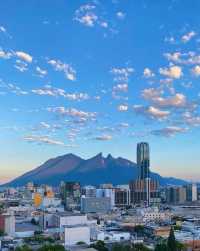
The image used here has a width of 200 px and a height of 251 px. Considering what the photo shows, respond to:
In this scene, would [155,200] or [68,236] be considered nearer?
[68,236]

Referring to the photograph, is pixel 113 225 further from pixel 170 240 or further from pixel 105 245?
pixel 170 240

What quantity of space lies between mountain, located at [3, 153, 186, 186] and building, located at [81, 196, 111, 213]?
55.7 meters

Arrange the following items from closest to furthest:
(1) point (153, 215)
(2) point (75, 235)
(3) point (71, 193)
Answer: (2) point (75, 235), (1) point (153, 215), (3) point (71, 193)

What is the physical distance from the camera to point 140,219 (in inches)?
801

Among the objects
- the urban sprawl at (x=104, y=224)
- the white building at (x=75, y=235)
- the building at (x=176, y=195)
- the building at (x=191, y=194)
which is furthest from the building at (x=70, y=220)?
the building at (x=191, y=194)

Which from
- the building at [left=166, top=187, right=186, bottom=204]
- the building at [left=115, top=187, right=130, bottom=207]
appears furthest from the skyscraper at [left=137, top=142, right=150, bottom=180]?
the building at [left=115, top=187, right=130, bottom=207]

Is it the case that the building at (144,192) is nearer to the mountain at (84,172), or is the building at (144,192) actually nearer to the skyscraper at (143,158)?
the skyscraper at (143,158)

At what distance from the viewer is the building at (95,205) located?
2525 centimetres

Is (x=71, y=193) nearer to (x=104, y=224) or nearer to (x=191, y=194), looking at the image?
(x=191, y=194)

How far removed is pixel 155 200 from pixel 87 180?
51711mm

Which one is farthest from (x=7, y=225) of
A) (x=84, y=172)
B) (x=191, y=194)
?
(x=84, y=172)

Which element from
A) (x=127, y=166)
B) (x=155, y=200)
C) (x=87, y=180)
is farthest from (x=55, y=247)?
(x=127, y=166)

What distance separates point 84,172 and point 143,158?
42.9m

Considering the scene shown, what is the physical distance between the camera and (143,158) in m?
47.8
